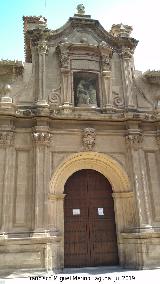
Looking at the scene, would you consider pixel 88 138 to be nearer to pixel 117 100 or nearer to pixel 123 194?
pixel 117 100

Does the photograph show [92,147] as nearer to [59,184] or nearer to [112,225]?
[59,184]

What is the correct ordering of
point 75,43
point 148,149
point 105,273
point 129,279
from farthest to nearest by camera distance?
point 75,43, point 148,149, point 105,273, point 129,279

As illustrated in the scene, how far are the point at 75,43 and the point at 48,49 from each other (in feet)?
3.88

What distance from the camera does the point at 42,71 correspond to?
12.0 m

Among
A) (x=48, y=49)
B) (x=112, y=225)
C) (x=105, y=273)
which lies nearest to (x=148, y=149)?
(x=112, y=225)

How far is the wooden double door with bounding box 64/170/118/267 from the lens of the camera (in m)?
10.5

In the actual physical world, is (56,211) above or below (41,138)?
below

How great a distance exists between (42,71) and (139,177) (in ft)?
18.9

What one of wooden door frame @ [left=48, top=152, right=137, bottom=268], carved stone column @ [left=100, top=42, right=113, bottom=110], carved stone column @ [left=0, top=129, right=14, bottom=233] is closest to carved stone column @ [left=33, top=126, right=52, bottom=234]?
wooden door frame @ [left=48, top=152, right=137, bottom=268]

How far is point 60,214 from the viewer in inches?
414

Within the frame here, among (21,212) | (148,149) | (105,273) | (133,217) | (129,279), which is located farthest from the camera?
(148,149)

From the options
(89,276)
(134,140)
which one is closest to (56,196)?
(89,276)

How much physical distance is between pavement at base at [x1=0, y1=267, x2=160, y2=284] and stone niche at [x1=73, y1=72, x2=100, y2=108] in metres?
6.18

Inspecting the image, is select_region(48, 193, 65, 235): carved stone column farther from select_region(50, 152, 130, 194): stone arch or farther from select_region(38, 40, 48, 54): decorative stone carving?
select_region(38, 40, 48, 54): decorative stone carving
